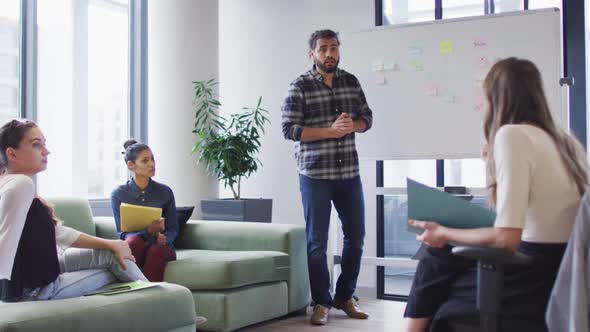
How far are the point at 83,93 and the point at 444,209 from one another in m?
3.47

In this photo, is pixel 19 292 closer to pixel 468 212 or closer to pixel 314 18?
pixel 468 212

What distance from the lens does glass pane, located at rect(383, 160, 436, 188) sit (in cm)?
451

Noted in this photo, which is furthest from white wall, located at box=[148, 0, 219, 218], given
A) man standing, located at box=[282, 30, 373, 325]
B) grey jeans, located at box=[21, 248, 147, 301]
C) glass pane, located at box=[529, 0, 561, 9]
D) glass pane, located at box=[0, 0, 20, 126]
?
glass pane, located at box=[529, 0, 561, 9]

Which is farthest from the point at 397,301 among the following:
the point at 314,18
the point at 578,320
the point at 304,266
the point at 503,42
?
the point at 578,320

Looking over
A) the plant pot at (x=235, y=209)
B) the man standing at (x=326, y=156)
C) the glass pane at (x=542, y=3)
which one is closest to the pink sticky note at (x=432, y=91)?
the man standing at (x=326, y=156)

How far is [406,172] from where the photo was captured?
4.64 meters

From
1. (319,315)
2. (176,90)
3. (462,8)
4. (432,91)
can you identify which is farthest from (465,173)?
(176,90)

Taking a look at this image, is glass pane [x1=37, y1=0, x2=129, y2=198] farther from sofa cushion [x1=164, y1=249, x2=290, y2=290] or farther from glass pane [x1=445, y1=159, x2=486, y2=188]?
glass pane [x1=445, y1=159, x2=486, y2=188]

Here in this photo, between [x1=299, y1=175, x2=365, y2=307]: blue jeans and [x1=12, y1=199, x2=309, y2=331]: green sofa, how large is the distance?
0.27ft

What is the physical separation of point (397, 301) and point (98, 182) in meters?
2.31

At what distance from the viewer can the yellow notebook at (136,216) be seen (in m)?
3.28

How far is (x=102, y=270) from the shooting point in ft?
8.82

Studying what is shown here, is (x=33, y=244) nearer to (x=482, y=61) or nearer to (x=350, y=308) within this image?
(x=350, y=308)

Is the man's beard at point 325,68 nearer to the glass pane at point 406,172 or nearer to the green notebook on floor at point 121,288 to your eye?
the glass pane at point 406,172
